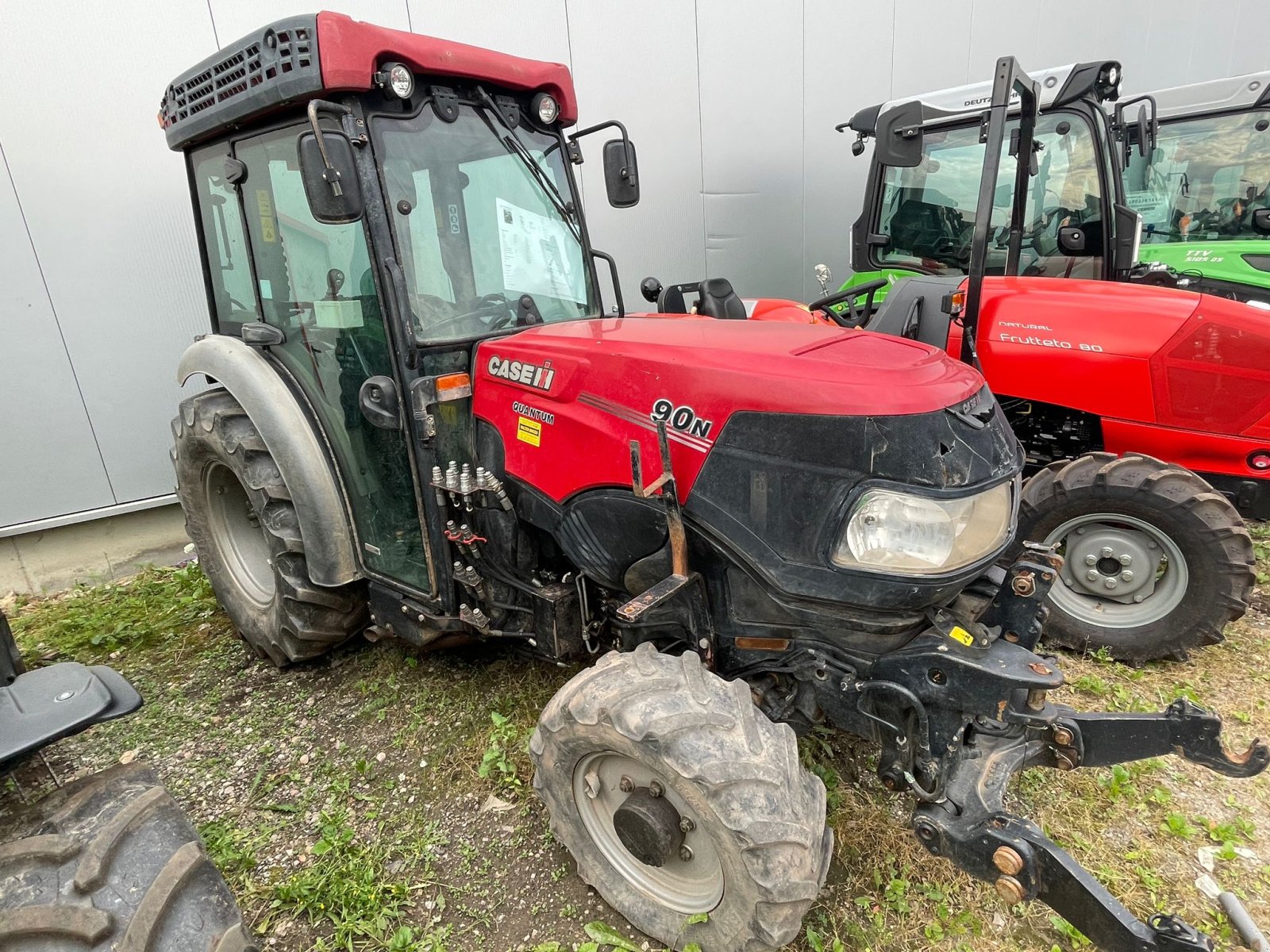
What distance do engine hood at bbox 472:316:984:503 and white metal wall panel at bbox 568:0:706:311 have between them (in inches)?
124

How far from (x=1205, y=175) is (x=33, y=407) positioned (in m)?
7.94

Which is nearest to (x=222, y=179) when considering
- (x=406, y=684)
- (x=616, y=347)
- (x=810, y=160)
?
(x=616, y=347)

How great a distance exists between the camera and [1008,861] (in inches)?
63.4

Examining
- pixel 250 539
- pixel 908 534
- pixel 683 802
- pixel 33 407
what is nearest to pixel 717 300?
pixel 908 534

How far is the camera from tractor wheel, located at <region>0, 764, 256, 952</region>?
122 centimetres

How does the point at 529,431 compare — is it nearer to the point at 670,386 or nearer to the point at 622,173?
the point at 670,386

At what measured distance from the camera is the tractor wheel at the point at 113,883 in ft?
4.00

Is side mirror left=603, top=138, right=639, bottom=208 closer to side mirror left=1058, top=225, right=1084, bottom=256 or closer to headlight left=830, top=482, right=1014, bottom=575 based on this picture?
headlight left=830, top=482, right=1014, bottom=575

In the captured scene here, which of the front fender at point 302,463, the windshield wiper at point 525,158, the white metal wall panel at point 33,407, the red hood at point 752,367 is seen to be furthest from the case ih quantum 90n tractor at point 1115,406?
the white metal wall panel at point 33,407

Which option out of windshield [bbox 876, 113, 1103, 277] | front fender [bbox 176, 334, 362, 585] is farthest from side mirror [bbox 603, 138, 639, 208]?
windshield [bbox 876, 113, 1103, 277]

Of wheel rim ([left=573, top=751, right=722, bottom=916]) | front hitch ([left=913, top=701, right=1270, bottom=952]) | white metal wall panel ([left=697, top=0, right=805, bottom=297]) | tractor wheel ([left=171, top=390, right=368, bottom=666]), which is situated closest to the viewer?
front hitch ([left=913, top=701, right=1270, bottom=952])

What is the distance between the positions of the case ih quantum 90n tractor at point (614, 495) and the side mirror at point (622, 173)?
1cm

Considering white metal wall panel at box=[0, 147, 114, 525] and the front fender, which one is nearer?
the front fender

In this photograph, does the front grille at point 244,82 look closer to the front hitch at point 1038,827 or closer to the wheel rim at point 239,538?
the wheel rim at point 239,538
